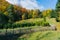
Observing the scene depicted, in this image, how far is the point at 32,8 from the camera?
10.0 m

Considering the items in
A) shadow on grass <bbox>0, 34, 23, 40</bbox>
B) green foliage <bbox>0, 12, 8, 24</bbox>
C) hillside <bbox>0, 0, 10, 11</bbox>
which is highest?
hillside <bbox>0, 0, 10, 11</bbox>

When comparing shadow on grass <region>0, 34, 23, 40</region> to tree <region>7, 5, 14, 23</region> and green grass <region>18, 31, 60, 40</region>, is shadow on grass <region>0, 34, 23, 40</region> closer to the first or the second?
green grass <region>18, 31, 60, 40</region>

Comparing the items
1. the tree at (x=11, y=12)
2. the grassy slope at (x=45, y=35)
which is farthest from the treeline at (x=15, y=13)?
the grassy slope at (x=45, y=35)

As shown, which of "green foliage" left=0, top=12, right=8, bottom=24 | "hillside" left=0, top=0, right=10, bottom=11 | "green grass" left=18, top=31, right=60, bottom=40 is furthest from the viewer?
"hillside" left=0, top=0, right=10, bottom=11

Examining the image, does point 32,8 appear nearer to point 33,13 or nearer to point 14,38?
point 33,13

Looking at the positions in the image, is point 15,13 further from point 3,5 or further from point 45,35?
point 45,35

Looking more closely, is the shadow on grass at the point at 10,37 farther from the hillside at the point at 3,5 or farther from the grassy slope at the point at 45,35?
the hillside at the point at 3,5

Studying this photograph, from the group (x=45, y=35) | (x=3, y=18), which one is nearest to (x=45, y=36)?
(x=45, y=35)

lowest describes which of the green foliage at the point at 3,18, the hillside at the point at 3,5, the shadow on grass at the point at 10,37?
the shadow on grass at the point at 10,37

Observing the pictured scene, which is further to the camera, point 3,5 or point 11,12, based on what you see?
point 3,5

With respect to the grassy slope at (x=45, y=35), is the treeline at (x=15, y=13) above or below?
above

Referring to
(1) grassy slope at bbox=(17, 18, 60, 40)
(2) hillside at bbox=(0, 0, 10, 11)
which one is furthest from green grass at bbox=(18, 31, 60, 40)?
(2) hillside at bbox=(0, 0, 10, 11)

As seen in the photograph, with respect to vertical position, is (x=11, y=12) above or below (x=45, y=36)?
above

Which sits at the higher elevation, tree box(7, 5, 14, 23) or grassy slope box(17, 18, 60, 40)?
tree box(7, 5, 14, 23)
